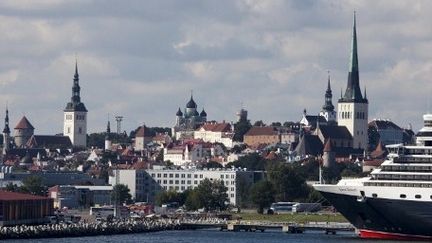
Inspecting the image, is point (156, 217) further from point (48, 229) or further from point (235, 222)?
point (48, 229)

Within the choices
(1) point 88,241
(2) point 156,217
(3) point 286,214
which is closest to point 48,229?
(1) point 88,241

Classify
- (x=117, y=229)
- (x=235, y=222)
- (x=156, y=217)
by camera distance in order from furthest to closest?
(x=156, y=217) < (x=235, y=222) < (x=117, y=229)

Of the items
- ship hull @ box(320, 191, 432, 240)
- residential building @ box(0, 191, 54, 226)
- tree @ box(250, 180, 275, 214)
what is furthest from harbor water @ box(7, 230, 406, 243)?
tree @ box(250, 180, 275, 214)

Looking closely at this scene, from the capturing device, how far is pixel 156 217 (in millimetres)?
172875

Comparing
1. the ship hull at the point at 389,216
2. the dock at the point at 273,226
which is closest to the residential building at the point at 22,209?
the dock at the point at 273,226

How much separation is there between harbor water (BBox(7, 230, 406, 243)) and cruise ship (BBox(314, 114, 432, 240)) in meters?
1.95

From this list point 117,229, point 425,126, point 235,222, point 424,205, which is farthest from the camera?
point 235,222

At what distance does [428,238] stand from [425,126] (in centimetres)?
1021

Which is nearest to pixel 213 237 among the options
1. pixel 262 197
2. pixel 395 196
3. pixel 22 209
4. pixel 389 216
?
pixel 22 209

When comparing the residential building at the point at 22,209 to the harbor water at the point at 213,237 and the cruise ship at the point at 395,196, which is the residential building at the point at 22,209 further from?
the cruise ship at the point at 395,196

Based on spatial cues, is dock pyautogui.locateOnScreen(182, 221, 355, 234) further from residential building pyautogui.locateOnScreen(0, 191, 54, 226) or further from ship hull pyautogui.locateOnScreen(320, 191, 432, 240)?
ship hull pyautogui.locateOnScreen(320, 191, 432, 240)

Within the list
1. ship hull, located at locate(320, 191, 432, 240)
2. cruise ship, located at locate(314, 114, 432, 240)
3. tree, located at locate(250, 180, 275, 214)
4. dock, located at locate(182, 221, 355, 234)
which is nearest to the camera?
ship hull, located at locate(320, 191, 432, 240)

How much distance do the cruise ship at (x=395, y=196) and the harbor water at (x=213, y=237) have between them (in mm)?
1945

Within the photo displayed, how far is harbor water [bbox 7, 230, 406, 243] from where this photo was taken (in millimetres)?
128538
